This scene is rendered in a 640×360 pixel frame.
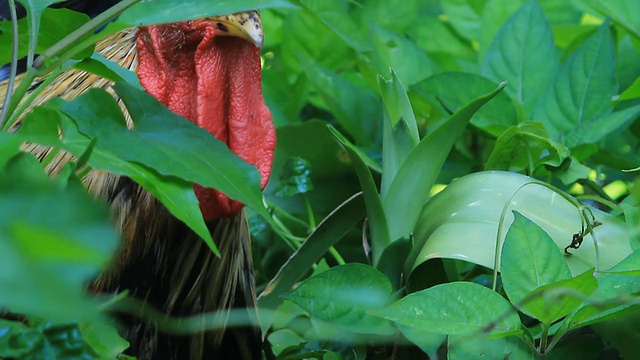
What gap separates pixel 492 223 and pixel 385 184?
198mm

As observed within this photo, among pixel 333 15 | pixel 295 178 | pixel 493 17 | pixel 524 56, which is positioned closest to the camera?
pixel 333 15

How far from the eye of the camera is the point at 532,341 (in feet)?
3.10

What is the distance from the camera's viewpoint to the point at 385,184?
1249 millimetres

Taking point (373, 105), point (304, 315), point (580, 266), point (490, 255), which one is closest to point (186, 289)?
point (304, 315)

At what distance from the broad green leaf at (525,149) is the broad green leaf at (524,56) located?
27 centimetres

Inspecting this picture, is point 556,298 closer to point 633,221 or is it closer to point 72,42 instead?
point 633,221

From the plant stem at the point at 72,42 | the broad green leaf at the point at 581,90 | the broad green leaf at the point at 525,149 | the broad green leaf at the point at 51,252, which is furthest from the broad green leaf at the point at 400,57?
the broad green leaf at the point at 51,252

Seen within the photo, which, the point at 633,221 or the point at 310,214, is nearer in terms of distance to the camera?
the point at 633,221

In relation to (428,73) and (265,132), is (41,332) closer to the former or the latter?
(265,132)

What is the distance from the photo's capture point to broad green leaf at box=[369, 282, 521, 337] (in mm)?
897

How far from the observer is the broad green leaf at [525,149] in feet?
4.07

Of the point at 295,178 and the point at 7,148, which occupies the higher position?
the point at 7,148

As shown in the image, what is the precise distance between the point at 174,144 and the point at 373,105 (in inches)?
38.1

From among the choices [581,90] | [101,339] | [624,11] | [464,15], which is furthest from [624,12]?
[101,339]
